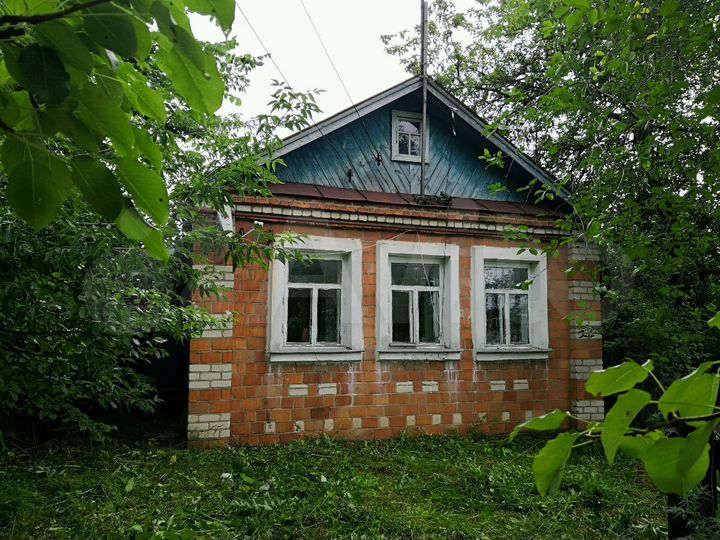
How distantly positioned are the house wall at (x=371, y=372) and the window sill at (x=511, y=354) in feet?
0.28

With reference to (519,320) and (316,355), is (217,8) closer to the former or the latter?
(316,355)

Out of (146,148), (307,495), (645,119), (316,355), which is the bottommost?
(307,495)

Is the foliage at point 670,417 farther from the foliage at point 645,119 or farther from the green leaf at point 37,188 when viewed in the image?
the foliage at point 645,119

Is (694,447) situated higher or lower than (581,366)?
higher

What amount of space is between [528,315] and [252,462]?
420 centimetres

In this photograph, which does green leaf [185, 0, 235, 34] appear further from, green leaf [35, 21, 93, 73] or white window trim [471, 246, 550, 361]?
white window trim [471, 246, 550, 361]

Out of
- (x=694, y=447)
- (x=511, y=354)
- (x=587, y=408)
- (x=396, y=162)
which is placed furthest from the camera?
(x=396, y=162)

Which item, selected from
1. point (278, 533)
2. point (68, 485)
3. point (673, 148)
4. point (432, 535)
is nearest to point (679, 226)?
point (673, 148)

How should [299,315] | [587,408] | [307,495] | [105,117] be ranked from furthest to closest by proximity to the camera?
[587,408]
[299,315]
[307,495]
[105,117]

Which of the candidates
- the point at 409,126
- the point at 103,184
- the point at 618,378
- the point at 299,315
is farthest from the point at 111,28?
the point at 409,126

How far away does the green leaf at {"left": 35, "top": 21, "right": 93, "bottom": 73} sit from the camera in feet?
1.57

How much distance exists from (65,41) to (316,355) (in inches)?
244

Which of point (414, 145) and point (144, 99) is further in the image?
point (414, 145)

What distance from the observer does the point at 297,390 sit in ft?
21.4
